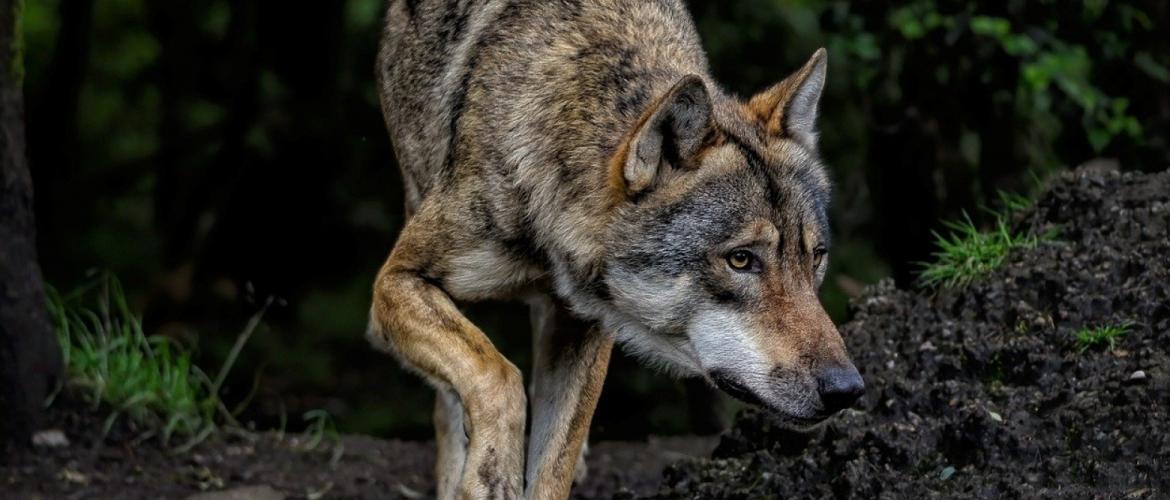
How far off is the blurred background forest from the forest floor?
2449 mm

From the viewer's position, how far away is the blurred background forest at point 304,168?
353 inches

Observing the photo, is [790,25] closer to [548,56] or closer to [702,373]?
[548,56]

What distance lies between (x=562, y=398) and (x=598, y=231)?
0.86 metres

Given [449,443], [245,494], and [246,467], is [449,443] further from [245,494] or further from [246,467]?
[246,467]

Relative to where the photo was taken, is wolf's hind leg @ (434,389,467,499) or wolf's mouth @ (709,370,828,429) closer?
wolf's mouth @ (709,370,828,429)

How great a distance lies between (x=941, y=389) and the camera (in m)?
5.21

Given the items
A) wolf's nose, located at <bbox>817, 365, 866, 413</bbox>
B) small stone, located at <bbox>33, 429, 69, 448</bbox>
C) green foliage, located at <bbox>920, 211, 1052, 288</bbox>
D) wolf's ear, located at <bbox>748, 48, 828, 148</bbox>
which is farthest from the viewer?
small stone, located at <bbox>33, 429, 69, 448</bbox>

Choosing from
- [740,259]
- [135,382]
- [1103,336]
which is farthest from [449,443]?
[1103,336]

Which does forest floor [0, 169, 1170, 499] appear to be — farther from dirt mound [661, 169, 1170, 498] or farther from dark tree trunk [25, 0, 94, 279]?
dark tree trunk [25, 0, 94, 279]

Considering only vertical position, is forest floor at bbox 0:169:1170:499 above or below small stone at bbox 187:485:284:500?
above

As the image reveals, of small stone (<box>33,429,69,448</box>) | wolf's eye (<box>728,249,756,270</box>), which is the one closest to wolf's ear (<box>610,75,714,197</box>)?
wolf's eye (<box>728,249,756,270</box>)

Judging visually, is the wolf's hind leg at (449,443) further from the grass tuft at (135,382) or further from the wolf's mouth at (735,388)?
the wolf's mouth at (735,388)

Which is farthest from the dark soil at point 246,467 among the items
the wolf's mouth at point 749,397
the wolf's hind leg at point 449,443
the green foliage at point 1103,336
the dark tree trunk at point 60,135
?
the dark tree trunk at point 60,135

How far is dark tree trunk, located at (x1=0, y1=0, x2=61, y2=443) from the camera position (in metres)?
6.28
